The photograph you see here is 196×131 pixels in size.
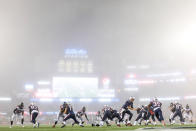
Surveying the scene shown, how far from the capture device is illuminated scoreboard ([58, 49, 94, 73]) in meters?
97.6

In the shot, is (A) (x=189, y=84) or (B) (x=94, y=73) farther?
(B) (x=94, y=73)

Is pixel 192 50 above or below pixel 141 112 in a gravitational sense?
above

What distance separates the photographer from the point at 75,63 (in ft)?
323

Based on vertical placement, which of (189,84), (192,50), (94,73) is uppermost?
(192,50)

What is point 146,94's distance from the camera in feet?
316

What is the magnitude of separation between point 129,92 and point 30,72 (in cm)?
4081

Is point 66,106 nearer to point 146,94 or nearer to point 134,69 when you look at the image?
point 146,94

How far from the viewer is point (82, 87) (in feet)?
278

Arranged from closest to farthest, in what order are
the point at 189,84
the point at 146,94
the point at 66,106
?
the point at 66,106, the point at 189,84, the point at 146,94

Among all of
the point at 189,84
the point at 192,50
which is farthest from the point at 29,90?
the point at 192,50

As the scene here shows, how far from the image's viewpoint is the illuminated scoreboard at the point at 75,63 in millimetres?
97625

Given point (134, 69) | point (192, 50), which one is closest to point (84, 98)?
point (134, 69)

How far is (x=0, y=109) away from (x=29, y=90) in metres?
11.1

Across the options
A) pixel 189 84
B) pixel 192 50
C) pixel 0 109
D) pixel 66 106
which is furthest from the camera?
pixel 192 50
